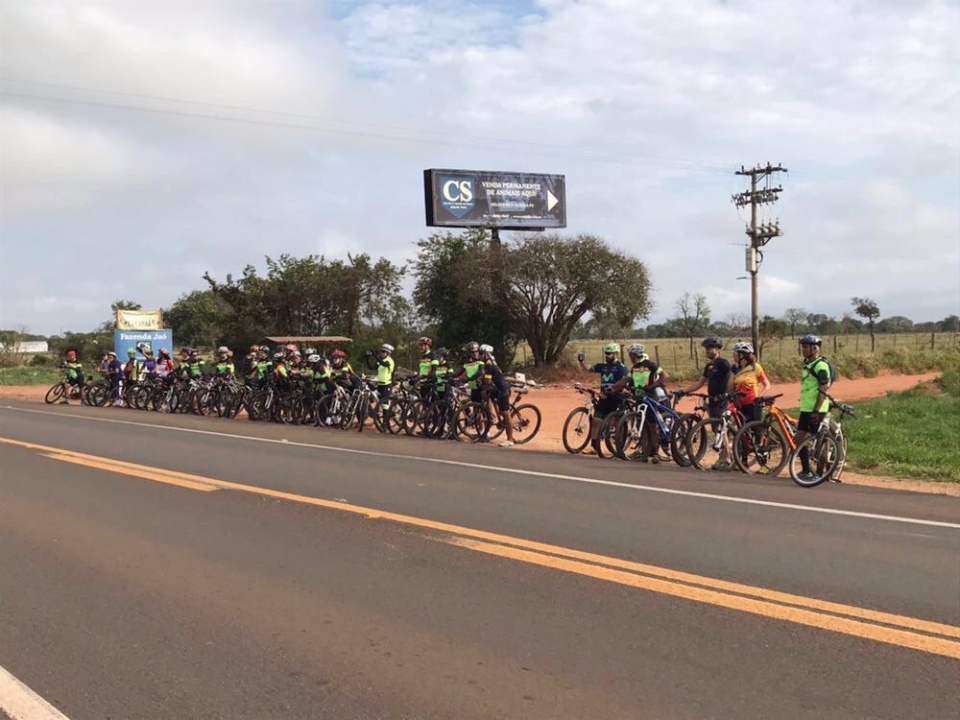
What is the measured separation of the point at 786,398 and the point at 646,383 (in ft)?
45.1

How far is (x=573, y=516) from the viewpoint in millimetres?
7996

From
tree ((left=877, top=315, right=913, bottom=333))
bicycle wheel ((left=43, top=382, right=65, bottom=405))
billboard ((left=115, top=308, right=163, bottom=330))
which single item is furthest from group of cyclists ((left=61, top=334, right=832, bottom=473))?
tree ((left=877, top=315, right=913, bottom=333))

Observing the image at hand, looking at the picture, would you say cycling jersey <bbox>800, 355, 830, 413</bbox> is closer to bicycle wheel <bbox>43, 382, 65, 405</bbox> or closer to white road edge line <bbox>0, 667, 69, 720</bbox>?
white road edge line <bbox>0, 667, 69, 720</bbox>

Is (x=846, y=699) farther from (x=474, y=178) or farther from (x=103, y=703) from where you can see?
(x=474, y=178)

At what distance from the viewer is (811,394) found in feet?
33.8

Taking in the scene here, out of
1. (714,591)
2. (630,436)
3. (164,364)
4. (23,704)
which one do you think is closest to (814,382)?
(630,436)

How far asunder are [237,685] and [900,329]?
12565 cm

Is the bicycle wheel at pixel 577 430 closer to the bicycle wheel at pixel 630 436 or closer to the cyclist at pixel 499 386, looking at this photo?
the bicycle wheel at pixel 630 436

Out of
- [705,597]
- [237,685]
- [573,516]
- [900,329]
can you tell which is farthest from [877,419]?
[900,329]

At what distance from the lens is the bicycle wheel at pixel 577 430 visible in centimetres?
1361

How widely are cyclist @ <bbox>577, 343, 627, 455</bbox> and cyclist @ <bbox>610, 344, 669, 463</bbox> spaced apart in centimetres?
17

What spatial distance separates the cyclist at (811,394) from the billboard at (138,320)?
32.7 metres

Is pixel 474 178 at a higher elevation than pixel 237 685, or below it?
higher

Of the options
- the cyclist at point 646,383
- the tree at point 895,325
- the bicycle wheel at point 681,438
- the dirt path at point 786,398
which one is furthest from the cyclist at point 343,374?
the tree at point 895,325
